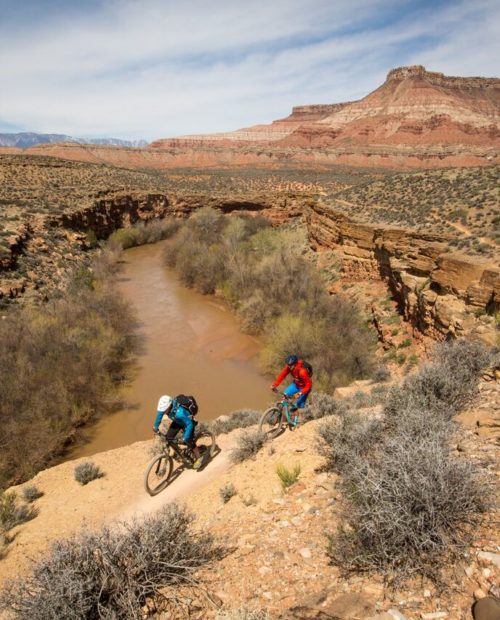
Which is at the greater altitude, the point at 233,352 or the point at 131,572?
the point at 131,572

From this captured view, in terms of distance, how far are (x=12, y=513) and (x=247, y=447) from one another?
455 cm

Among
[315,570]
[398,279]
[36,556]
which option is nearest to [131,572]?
[315,570]

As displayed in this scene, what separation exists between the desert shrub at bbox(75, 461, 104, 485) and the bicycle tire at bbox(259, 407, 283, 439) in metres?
3.90

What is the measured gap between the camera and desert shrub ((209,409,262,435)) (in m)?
9.34

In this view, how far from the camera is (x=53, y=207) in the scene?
1162 inches

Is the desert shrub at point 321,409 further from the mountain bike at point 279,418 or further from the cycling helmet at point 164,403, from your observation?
the cycling helmet at point 164,403

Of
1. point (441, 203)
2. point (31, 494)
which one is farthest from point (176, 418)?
point (441, 203)

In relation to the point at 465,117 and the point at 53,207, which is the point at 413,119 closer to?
the point at 465,117

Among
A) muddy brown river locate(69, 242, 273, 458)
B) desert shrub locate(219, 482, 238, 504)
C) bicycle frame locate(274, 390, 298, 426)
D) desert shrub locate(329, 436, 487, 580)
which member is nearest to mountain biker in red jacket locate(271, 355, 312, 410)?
bicycle frame locate(274, 390, 298, 426)

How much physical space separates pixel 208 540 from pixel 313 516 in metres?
1.22

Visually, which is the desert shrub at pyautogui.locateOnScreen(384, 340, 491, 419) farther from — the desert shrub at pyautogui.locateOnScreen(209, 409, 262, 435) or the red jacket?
the desert shrub at pyautogui.locateOnScreen(209, 409, 262, 435)

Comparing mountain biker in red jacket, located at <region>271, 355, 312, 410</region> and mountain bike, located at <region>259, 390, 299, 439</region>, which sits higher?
mountain biker in red jacket, located at <region>271, 355, 312, 410</region>

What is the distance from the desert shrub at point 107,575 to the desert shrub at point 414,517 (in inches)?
61.6

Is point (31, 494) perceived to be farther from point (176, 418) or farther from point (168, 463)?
point (176, 418)
